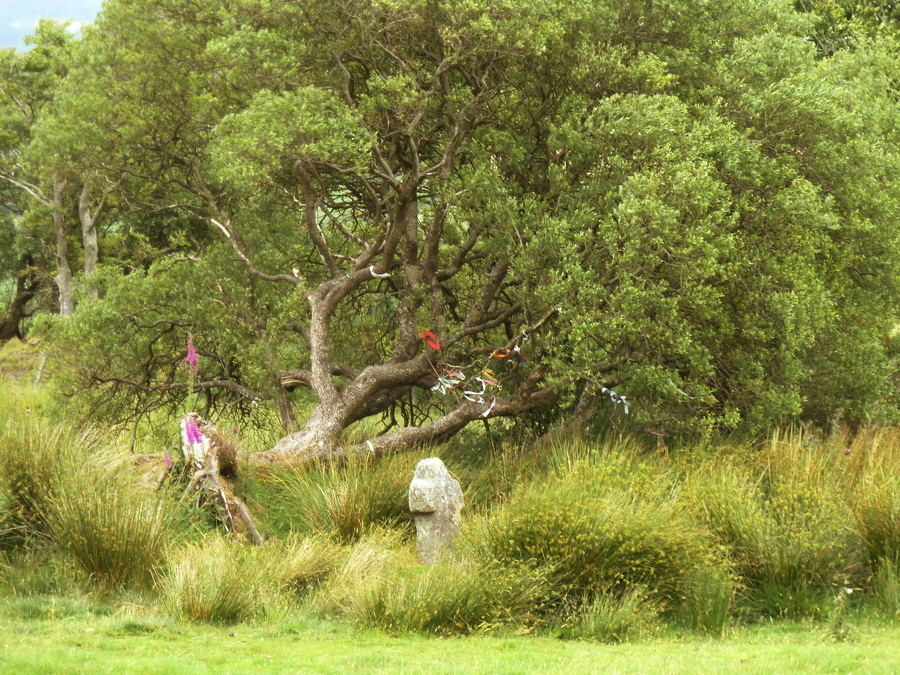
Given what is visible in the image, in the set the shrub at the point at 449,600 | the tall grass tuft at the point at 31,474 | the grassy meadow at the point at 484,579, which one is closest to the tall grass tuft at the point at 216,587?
the grassy meadow at the point at 484,579

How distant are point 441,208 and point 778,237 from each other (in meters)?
4.96

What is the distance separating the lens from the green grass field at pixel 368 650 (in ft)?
22.7

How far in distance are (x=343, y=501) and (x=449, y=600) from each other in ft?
10.9

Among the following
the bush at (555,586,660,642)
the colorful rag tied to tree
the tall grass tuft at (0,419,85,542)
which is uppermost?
the colorful rag tied to tree

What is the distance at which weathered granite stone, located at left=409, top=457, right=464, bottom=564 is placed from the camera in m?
10.7

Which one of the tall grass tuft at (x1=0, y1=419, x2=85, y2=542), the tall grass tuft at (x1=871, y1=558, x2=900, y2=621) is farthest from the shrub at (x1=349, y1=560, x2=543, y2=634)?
the tall grass tuft at (x1=0, y1=419, x2=85, y2=542)

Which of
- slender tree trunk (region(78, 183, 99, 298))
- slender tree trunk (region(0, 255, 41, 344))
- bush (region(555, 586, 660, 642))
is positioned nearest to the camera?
bush (region(555, 586, 660, 642))

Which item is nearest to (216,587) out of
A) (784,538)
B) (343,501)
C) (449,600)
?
(449,600)

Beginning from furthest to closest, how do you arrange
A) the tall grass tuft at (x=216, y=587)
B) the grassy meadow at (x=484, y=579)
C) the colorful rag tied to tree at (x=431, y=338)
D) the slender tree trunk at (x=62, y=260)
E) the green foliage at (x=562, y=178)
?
the slender tree trunk at (x=62, y=260) < the colorful rag tied to tree at (x=431, y=338) < the green foliage at (x=562, y=178) < the tall grass tuft at (x=216, y=587) < the grassy meadow at (x=484, y=579)

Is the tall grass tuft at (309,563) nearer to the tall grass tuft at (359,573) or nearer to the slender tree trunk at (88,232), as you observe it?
the tall grass tuft at (359,573)

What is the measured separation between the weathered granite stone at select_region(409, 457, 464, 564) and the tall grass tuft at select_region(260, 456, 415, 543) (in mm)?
750

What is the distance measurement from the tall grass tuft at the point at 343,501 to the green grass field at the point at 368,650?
2.89 meters

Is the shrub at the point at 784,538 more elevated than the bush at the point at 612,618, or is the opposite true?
the shrub at the point at 784,538

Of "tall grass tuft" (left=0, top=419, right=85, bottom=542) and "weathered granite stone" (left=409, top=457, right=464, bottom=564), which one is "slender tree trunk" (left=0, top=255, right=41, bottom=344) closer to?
"tall grass tuft" (left=0, top=419, right=85, bottom=542)
